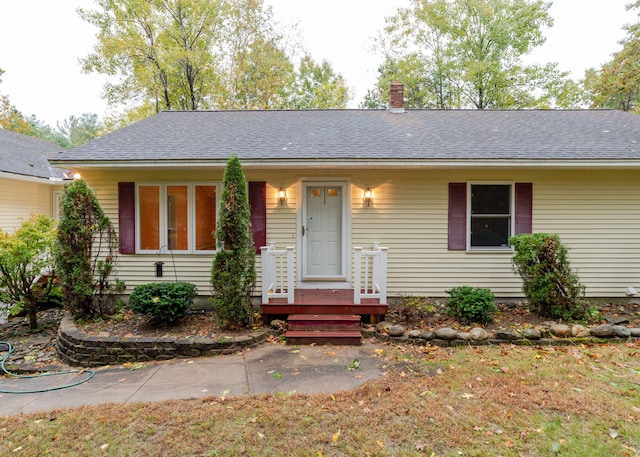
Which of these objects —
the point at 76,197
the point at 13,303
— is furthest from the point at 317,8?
the point at 13,303

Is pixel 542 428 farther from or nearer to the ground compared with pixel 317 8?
nearer to the ground

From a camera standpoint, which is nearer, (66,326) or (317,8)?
(66,326)

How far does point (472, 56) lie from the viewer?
17.8m

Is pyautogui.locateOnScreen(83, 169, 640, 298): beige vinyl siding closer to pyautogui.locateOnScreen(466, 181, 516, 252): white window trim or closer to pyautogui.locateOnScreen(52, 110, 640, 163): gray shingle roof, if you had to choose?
pyautogui.locateOnScreen(466, 181, 516, 252): white window trim

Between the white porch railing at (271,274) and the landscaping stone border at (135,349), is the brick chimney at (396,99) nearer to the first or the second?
the white porch railing at (271,274)

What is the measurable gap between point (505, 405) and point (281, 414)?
208 cm

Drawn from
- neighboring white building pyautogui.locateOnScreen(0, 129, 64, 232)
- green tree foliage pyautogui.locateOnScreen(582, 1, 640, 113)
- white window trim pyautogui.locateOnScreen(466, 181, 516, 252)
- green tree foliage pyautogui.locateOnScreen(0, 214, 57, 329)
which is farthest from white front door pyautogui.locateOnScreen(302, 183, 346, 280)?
green tree foliage pyautogui.locateOnScreen(582, 1, 640, 113)

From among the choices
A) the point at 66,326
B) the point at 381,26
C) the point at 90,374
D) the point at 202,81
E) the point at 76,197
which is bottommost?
the point at 90,374

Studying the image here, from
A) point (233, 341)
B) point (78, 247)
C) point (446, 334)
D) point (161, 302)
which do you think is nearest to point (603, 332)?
point (446, 334)

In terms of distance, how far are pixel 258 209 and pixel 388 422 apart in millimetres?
4319

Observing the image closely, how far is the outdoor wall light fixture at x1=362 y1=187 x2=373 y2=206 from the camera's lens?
20.4 ft

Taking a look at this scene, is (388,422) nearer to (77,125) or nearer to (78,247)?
(78,247)

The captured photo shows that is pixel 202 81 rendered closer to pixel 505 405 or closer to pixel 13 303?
pixel 13 303

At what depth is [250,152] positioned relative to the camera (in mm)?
6043
